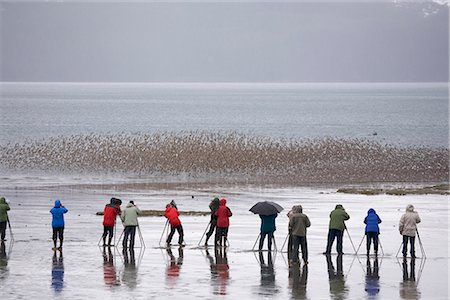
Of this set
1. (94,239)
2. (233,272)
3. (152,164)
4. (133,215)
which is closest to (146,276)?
(233,272)

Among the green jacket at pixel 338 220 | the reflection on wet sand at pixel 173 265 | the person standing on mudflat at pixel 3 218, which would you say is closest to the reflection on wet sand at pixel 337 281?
the green jacket at pixel 338 220

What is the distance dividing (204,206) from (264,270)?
1829 cm

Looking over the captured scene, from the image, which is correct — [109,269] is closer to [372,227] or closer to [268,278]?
[268,278]

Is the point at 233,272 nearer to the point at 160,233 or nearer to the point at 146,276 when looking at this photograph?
the point at 146,276

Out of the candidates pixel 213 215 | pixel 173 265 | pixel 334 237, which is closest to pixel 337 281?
pixel 334 237

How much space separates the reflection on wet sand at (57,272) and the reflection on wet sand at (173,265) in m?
2.85

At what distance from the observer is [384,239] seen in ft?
121

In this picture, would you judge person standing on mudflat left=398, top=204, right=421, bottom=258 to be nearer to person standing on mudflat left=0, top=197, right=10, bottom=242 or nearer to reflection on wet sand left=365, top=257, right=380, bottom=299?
reflection on wet sand left=365, top=257, right=380, bottom=299

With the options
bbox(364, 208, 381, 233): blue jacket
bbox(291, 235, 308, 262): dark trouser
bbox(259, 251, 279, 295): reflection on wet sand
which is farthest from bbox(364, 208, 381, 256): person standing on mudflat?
bbox(259, 251, 279, 295): reflection on wet sand

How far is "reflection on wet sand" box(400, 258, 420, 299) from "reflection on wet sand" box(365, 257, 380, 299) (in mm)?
649

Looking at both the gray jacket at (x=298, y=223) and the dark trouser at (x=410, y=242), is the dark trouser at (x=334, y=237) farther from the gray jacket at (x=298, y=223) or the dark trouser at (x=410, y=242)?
the dark trouser at (x=410, y=242)

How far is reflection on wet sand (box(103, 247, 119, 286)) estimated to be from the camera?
91.6ft

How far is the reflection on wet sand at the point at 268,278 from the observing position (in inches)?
1054

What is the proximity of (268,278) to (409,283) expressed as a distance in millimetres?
3730
